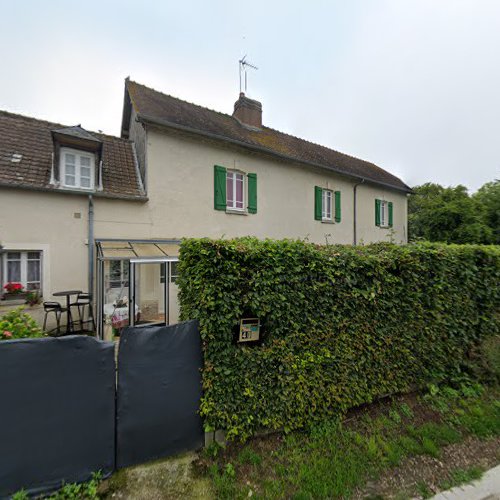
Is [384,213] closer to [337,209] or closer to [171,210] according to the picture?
[337,209]

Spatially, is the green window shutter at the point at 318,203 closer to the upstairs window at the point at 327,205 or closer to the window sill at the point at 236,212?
the upstairs window at the point at 327,205

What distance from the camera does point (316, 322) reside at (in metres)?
3.13

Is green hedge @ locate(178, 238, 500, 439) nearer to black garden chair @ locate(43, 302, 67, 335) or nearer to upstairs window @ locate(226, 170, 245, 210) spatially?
black garden chair @ locate(43, 302, 67, 335)

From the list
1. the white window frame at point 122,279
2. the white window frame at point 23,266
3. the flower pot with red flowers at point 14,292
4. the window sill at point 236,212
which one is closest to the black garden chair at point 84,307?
the white window frame at point 122,279

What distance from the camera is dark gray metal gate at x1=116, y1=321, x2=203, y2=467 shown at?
2.58m

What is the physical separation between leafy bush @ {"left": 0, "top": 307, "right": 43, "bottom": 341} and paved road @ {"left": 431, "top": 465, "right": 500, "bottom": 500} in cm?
431

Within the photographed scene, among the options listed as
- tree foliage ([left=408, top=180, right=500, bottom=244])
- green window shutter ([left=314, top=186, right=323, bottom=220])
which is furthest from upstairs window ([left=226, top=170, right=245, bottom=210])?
tree foliage ([left=408, top=180, right=500, bottom=244])

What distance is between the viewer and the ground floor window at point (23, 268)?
6.29 m

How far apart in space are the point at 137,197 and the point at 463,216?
41.3ft

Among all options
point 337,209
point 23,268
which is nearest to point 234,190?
point 337,209

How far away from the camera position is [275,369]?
9.72ft

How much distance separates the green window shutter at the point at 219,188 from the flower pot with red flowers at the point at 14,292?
5703 mm

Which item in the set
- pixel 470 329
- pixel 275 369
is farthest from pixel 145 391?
pixel 470 329

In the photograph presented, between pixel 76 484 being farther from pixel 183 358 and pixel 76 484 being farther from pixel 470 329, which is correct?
pixel 470 329
